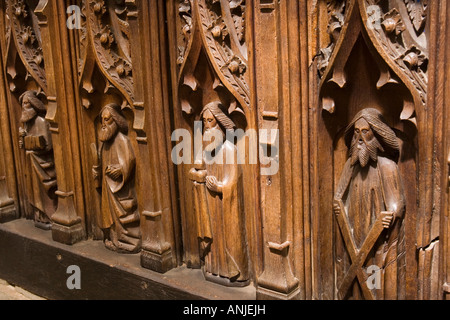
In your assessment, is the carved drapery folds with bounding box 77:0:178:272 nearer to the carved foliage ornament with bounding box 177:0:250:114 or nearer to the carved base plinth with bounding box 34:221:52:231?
the carved foliage ornament with bounding box 177:0:250:114

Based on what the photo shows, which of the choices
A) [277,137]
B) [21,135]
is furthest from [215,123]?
[21,135]

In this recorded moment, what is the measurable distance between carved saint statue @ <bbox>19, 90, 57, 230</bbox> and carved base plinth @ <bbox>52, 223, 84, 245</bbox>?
0.25 meters

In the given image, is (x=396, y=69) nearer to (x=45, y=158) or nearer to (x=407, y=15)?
(x=407, y=15)

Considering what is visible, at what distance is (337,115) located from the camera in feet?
9.00

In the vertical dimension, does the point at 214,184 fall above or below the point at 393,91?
below

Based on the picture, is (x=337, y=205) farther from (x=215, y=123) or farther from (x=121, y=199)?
(x=121, y=199)

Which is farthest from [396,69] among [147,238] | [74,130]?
[74,130]

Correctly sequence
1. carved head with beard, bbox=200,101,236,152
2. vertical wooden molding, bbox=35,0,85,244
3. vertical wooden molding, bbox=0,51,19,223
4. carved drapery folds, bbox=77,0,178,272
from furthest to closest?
vertical wooden molding, bbox=0,51,19,223 → vertical wooden molding, bbox=35,0,85,244 → carved drapery folds, bbox=77,0,178,272 → carved head with beard, bbox=200,101,236,152

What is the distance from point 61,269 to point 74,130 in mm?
908

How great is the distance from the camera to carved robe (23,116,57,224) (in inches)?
157

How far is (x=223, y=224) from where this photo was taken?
10.1ft

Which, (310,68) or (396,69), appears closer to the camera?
(396,69)

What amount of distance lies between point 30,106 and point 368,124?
2.41 m

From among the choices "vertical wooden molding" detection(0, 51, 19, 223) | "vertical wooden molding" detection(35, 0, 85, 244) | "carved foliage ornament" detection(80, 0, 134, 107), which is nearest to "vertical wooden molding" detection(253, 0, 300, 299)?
"carved foliage ornament" detection(80, 0, 134, 107)
